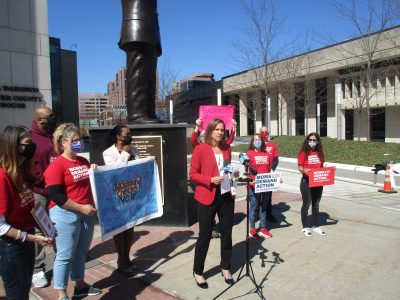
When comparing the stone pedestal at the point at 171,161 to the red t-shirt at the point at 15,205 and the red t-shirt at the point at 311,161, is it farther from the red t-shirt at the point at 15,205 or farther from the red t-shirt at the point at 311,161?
the red t-shirt at the point at 15,205

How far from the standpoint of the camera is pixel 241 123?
43531 mm

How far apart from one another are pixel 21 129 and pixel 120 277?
247 cm

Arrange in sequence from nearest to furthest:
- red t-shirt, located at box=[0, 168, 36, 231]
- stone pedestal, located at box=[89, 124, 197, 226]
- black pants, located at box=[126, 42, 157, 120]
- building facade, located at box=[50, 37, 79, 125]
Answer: red t-shirt, located at box=[0, 168, 36, 231]
stone pedestal, located at box=[89, 124, 197, 226]
black pants, located at box=[126, 42, 157, 120]
building facade, located at box=[50, 37, 79, 125]

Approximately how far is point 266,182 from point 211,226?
113 cm

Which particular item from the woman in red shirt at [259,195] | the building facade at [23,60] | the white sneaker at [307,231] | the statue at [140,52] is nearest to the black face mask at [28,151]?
the woman in red shirt at [259,195]

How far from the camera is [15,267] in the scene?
266cm

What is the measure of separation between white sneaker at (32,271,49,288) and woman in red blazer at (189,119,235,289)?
1759 millimetres

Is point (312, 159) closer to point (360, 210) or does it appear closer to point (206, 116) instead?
point (206, 116)

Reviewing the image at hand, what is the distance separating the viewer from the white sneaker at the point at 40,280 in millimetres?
4234

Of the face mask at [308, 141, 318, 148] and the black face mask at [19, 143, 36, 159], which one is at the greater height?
the black face mask at [19, 143, 36, 159]

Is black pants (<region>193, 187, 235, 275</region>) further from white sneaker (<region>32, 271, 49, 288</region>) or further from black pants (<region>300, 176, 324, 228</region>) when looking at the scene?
black pants (<region>300, 176, 324, 228</region>)

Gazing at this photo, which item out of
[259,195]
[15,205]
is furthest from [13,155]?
[259,195]

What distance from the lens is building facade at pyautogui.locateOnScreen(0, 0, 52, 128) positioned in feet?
45.0

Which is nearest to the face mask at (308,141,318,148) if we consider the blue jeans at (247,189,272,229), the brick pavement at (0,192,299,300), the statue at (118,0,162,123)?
the blue jeans at (247,189,272,229)
